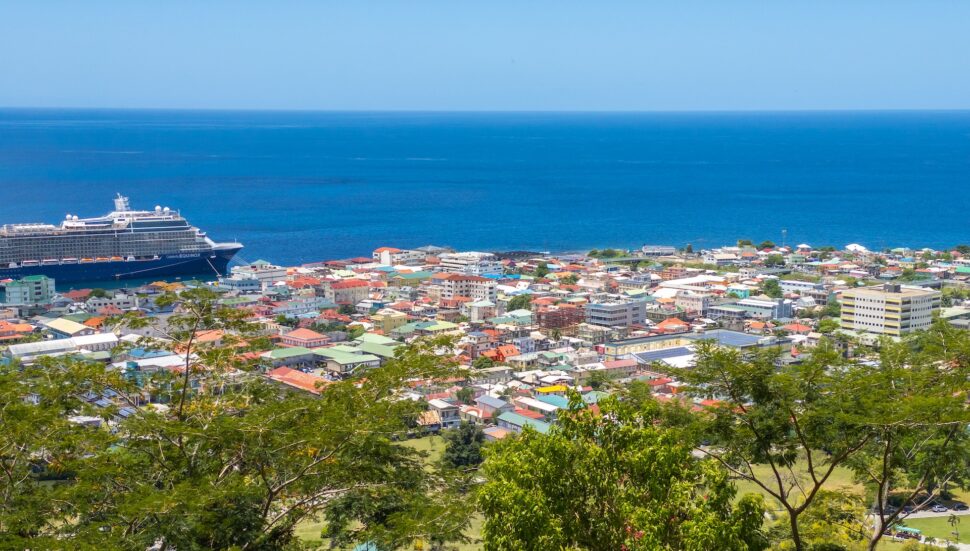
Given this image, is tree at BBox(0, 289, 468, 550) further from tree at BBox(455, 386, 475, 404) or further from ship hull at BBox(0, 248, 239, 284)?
ship hull at BBox(0, 248, 239, 284)

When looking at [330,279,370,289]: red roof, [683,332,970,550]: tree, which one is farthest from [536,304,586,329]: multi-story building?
[683,332,970,550]: tree

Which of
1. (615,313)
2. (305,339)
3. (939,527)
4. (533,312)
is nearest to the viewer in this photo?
(939,527)

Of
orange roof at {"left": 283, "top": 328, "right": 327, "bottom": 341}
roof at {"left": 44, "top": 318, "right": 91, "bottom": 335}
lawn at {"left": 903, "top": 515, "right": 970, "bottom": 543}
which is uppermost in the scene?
roof at {"left": 44, "top": 318, "right": 91, "bottom": 335}

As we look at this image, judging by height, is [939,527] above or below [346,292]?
below

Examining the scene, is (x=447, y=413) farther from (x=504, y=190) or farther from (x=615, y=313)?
(x=504, y=190)

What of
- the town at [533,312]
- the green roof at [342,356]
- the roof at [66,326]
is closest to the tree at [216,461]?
the town at [533,312]

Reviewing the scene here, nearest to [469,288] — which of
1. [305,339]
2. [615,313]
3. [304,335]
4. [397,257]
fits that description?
[615,313]

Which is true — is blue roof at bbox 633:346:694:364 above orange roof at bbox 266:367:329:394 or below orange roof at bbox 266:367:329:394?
below
